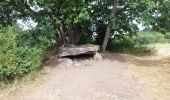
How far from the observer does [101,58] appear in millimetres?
12055

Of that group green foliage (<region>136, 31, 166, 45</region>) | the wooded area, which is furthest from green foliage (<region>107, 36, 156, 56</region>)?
green foliage (<region>136, 31, 166, 45</region>)

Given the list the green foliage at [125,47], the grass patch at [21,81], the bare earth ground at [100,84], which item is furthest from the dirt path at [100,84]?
the green foliage at [125,47]

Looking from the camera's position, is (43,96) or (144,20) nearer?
(43,96)

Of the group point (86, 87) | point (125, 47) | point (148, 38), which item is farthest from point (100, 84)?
point (148, 38)

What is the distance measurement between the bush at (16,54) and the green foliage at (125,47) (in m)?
5.64

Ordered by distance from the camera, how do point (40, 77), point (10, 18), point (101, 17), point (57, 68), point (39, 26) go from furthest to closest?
point (101, 17)
point (10, 18)
point (39, 26)
point (57, 68)
point (40, 77)

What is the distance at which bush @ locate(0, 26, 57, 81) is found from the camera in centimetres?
930

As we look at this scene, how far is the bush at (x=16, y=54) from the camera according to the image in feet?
30.5

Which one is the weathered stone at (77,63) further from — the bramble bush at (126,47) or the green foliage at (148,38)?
the green foliage at (148,38)

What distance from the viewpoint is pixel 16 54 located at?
972cm

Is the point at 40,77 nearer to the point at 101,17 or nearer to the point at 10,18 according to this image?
the point at 10,18

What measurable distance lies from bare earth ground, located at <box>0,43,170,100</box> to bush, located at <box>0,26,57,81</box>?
0.51 m

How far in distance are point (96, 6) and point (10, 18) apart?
3.22 m

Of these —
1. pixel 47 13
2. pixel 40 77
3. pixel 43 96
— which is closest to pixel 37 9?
pixel 47 13
